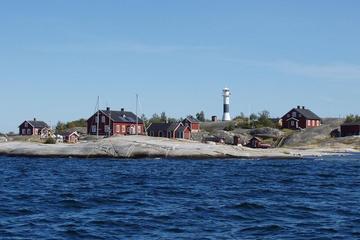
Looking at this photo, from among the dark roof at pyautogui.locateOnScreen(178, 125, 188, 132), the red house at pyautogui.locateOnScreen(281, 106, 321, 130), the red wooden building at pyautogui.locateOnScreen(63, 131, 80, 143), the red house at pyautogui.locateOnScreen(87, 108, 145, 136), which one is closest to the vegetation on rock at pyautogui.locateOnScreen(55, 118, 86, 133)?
the red house at pyautogui.locateOnScreen(87, 108, 145, 136)

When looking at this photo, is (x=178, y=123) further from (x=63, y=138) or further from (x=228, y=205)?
(x=228, y=205)

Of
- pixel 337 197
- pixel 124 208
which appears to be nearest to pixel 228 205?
pixel 124 208

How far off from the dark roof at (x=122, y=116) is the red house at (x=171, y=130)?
13.8 ft

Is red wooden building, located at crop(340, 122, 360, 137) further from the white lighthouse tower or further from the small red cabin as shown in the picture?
the white lighthouse tower

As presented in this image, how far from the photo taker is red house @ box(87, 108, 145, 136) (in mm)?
132750

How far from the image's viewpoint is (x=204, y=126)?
158 meters

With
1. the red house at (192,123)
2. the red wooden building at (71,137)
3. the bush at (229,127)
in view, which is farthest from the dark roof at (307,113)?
the red wooden building at (71,137)

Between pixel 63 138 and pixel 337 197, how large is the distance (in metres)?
97.5

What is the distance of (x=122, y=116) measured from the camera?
13738 cm

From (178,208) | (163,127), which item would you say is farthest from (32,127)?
(178,208)

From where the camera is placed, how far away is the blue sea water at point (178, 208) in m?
23.8

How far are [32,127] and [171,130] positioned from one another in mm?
36896

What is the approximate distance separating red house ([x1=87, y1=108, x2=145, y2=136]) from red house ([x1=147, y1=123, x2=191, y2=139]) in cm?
286

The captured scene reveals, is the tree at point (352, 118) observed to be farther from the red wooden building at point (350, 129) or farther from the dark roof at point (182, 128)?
the dark roof at point (182, 128)
